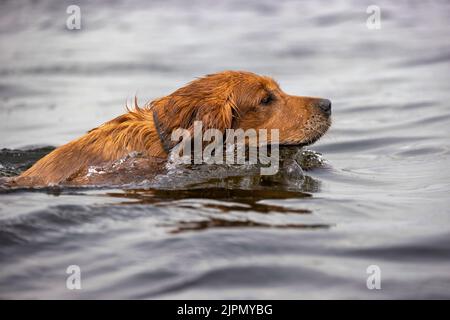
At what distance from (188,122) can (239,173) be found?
31.7 inches

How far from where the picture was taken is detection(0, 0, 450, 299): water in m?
6.28

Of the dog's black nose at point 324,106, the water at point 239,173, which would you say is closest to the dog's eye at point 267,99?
the dog's black nose at point 324,106

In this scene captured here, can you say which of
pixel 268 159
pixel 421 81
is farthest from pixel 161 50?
pixel 268 159

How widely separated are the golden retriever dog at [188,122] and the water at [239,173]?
305 millimetres

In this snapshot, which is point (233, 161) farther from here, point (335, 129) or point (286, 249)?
point (335, 129)

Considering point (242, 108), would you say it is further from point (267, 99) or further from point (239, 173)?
point (239, 173)

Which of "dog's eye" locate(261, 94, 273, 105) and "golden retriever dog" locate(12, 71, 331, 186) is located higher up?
"dog's eye" locate(261, 94, 273, 105)

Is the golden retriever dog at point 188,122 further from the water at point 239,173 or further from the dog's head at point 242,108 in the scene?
the water at point 239,173

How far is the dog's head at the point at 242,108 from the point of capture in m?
8.12

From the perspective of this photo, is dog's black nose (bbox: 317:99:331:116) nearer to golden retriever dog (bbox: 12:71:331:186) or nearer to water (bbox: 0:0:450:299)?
golden retriever dog (bbox: 12:71:331:186)

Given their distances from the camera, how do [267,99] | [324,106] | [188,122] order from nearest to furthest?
[188,122], [267,99], [324,106]

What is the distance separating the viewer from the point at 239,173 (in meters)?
8.52

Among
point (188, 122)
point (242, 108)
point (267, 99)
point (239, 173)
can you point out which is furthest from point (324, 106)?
point (188, 122)

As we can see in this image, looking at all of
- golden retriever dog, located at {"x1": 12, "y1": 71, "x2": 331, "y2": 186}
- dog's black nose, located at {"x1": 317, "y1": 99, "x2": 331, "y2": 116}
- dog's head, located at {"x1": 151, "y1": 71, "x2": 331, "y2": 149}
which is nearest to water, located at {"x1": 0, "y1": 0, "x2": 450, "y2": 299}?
golden retriever dog, located at {"x1": 12, "y1": 71, "x2": 331, "y2": 186}
